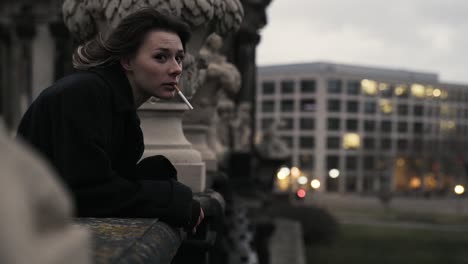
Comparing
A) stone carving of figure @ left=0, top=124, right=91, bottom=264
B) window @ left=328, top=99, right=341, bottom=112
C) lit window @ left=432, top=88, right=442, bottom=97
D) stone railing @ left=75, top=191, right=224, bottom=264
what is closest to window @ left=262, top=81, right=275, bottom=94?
window @ left=328, top=99, right=341, bottom=112

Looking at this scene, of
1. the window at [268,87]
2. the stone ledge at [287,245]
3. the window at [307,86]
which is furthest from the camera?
the window at [268,87]

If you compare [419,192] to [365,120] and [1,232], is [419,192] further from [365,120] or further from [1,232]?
[1,232]

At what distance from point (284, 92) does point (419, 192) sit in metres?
23.9

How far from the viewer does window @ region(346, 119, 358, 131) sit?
100 meters

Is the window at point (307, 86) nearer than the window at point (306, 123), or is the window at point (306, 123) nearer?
the window at point (307, 86)

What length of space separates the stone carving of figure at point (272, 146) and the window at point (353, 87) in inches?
2720

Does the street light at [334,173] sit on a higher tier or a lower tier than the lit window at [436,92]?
lower

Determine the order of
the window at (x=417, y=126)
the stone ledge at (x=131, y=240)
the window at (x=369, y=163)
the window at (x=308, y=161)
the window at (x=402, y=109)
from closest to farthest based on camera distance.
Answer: the stone ledge at (x=131, y=240) < the window at (x=369, y=163) < the window at (x=308, y=161) < the window at (x=402, y=109) < the window at (x=417, y=126)

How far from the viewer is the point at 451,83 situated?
360 feet

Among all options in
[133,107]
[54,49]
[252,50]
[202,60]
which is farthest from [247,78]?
[133,107]

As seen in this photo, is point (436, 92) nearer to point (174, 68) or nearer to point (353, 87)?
point (353, 87)

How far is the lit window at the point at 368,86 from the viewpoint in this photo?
101438mm

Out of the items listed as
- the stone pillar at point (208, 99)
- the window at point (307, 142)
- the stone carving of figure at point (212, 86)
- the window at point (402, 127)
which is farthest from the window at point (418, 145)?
the stone pillar at point (208, 99)

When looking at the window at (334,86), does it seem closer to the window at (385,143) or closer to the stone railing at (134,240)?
the window at (385,143)
